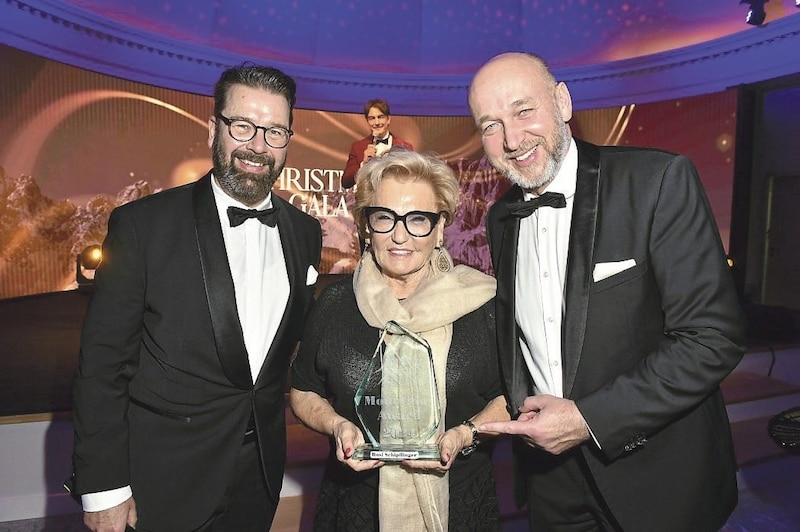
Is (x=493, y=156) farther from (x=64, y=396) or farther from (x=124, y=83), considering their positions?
(x=124, y=83)

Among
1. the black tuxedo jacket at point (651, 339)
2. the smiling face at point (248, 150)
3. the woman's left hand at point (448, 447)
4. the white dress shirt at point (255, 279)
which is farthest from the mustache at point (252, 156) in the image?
the woman's left hand at point (448, 447)

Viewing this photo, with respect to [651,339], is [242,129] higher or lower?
higher

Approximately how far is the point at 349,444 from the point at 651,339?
900mm

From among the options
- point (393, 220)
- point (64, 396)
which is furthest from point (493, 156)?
point (64, 396)

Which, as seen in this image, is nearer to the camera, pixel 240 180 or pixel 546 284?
pixel 546 284

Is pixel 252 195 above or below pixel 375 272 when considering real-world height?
above

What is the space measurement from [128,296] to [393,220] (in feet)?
2.74

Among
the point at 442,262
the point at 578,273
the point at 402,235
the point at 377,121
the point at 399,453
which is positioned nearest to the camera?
the point at 399,453

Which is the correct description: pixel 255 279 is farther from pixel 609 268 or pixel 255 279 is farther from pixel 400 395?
pixel 609 268

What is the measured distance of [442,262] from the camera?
190 centimetres

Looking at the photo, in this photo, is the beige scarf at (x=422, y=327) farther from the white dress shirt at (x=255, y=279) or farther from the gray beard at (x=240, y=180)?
the gray beard at (x=240, y=180)

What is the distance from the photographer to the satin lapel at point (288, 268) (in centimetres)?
180

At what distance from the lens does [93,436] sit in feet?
5.30

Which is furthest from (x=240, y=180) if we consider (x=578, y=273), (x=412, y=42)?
(x=412, y=42)
